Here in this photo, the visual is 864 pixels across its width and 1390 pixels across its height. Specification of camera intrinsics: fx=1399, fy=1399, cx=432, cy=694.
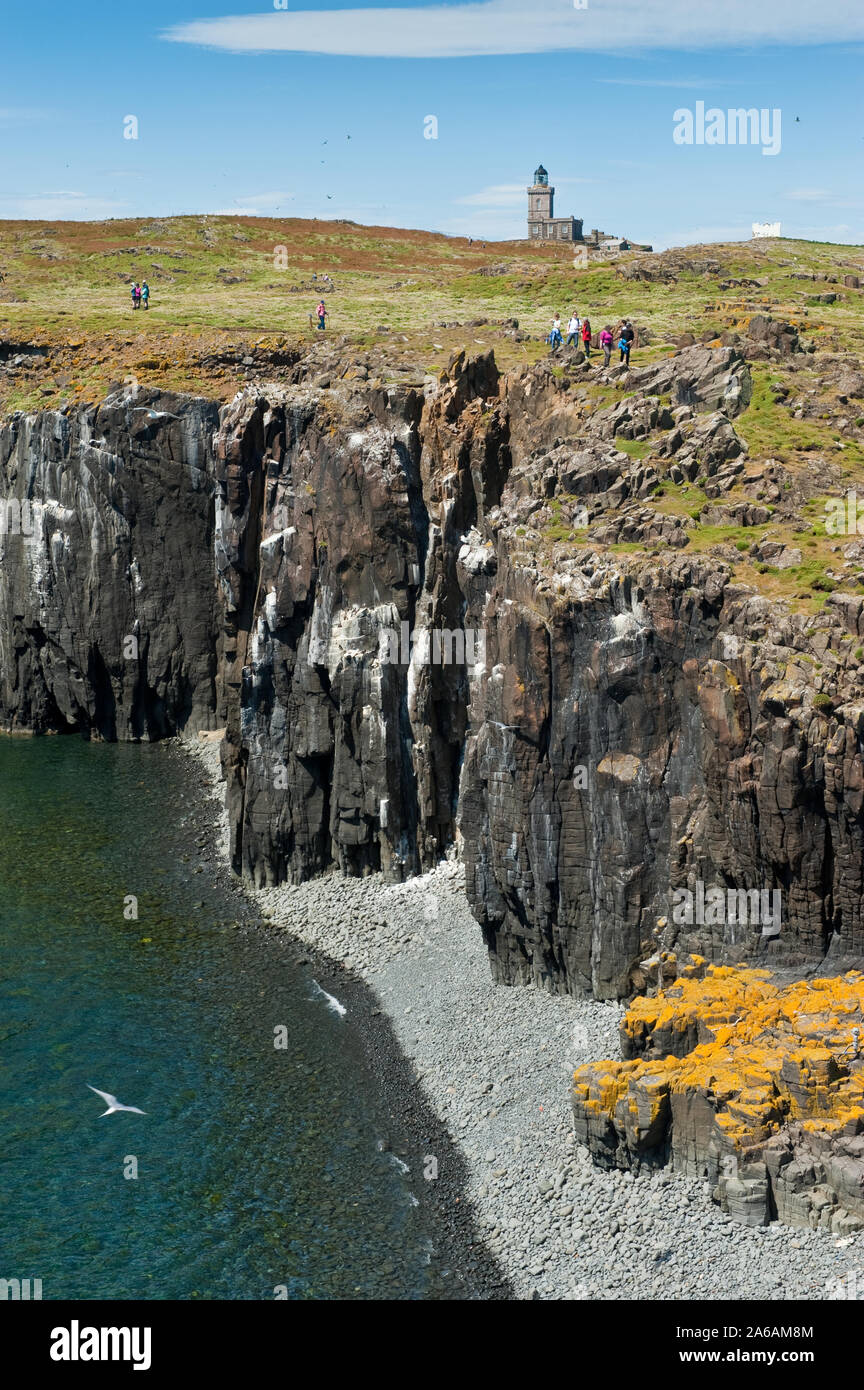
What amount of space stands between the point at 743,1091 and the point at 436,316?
3053 inches

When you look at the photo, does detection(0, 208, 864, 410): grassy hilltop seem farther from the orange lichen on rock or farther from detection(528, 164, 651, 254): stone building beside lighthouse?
the orange lichen on rock

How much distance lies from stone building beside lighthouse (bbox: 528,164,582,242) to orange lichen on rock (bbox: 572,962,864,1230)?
423 ft

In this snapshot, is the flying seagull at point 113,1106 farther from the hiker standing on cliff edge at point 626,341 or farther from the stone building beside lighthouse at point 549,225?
the stone building beside lighthouse at point 549,225

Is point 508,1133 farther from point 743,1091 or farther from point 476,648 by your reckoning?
point 476,648

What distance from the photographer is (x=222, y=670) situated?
8775 cm

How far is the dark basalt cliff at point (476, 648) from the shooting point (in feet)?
159

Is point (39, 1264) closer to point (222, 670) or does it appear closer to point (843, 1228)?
point (843, 1228)

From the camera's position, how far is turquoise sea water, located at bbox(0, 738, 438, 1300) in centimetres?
4388

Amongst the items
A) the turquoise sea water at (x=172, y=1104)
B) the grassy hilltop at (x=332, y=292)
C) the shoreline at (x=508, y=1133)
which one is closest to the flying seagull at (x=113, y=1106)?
the turquoise sea water at (x=172, y=1104)

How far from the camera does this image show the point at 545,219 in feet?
A: 541

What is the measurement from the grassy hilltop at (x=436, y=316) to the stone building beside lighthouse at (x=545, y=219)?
574 cm

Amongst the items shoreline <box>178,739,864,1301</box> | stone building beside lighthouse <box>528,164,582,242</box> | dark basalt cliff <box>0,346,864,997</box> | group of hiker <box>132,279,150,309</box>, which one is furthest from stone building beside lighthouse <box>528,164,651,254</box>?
shoreline <box>178,739,864,1301</box>

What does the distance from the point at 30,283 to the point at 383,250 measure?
39.2 metres

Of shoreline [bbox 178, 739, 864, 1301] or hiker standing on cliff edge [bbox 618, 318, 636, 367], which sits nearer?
shoreline [bbox 178, 739, 864, 1301]
